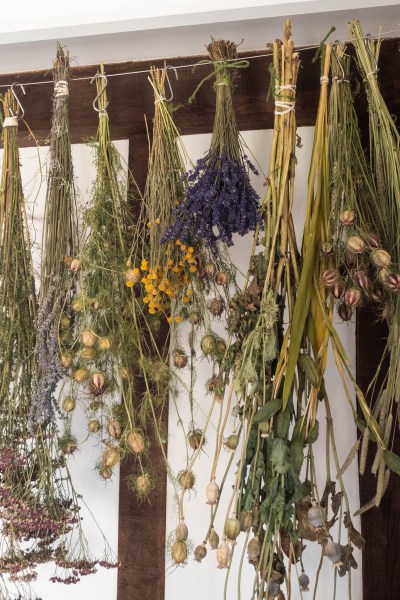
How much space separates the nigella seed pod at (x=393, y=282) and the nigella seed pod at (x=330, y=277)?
125mm

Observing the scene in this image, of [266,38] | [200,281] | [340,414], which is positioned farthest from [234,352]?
[266,38]

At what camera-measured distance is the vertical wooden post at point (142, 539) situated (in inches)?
83.4

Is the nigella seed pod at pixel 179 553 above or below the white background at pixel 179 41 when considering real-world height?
below

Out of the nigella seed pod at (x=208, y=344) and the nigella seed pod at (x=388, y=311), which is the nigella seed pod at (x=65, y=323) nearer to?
the nigella seed pod at (x=208, y=344)

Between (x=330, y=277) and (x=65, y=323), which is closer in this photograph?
(x=330, y=277)

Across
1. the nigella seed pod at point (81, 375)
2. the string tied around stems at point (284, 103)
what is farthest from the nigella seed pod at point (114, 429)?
the string tied around stems at point (284, 103)

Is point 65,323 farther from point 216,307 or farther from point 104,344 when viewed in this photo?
point 216,307

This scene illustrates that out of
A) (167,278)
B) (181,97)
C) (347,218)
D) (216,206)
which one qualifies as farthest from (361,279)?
(181,97)

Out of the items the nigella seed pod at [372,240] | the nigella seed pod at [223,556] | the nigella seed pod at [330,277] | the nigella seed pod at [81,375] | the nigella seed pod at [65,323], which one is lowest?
the nigella seed pod at [223,556]

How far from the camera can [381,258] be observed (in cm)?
165

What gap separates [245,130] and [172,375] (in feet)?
2.59

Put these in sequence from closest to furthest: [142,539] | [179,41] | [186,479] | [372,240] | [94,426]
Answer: [372,240]
[186,479]
[94,426]
[142,539]
[179,41]

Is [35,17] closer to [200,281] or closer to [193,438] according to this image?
[200,281]

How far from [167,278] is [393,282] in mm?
606
